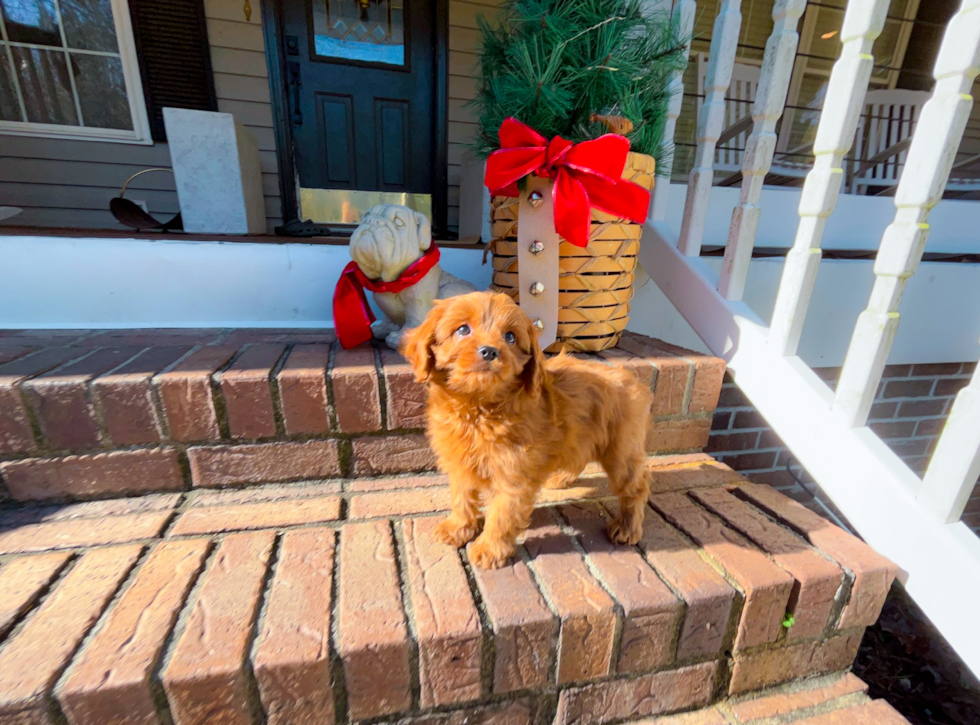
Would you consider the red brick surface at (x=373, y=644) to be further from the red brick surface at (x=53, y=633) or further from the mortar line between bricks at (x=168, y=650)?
the red brick surface at (x=53, y=633)

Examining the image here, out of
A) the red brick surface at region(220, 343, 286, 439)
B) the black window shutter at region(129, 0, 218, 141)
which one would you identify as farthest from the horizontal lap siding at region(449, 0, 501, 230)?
the red brick surface at region(220, 343, 286, 439)

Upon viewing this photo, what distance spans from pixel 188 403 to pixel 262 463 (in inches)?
10.3

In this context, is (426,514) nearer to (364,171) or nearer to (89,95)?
(364,171)

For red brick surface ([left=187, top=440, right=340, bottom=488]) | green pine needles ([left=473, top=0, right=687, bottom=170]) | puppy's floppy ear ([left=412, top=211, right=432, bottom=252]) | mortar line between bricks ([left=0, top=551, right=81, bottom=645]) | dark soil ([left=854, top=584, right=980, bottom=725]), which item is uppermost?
green pine needles ([left=473, top=0, right=687, bottom=170])

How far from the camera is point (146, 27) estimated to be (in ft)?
11.0

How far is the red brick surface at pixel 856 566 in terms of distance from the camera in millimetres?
1112

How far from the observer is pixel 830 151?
4.04 feet

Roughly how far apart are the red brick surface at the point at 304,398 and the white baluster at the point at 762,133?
1.45 metres

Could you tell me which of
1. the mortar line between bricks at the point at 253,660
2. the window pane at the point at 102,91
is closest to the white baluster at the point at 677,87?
the mortar line between bricks at the point at 253,660

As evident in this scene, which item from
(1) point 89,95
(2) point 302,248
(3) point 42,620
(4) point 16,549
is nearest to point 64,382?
(4) point 16,549

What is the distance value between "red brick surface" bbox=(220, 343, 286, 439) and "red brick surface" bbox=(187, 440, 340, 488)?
5 cm

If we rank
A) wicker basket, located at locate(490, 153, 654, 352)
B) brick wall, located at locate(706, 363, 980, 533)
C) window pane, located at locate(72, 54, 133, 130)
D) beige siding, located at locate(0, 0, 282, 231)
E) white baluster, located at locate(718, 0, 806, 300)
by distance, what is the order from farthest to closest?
window pane, located at locate(72, 54, 133, 130) < beige siding, located at locate(0, 0, 282, 231) < brick wall, located at locate(706, 363, 980, 533) < wicker basket, located at locate(490, 153, 654, 352) < white baluster, located at locate(718, 0, 806, 300)

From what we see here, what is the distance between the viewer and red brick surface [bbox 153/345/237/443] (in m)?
Answer: 1.24

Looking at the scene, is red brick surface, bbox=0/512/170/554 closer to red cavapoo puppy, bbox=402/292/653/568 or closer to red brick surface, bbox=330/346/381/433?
red brick surface, bbox=330/346/381/433
